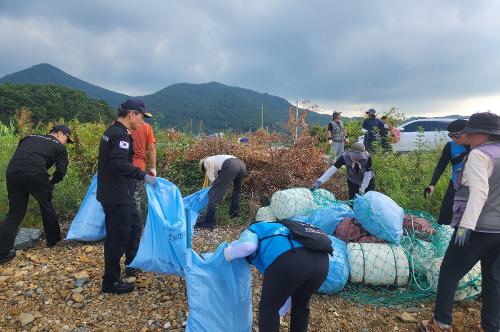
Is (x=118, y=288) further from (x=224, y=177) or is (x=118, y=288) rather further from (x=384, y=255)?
(x=384, y=255)

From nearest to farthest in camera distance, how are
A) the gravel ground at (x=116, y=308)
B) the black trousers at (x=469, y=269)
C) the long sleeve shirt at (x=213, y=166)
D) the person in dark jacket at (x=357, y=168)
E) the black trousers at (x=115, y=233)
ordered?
the black trousers at (x=469, y=269) < the gravel ground at (x=116, y=308) < the black trousers at (x=115, y=233) < the person in dark jacket at (x=357, y=168) < the long sleeve shirt at (x=213, y=166)

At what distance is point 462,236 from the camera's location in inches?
89.0

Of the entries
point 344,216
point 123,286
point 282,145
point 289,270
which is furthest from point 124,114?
point 282,145

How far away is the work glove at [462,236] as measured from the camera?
2246 mm

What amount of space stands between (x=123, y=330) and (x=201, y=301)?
0.73 metres

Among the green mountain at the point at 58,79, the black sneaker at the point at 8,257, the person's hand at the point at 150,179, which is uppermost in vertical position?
the green mountain at the point at 58,79

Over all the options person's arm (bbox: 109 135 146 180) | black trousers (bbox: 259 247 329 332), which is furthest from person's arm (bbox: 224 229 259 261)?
person's arm (bbox: 109 135 146 180)

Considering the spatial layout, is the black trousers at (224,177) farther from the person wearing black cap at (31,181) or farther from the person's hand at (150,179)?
the person wearing black cap at (31,181)

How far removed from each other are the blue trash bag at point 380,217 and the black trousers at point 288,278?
1497 mm

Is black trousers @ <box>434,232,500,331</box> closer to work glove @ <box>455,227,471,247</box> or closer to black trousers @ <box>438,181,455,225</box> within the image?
work glove @ <box>455,227,471,247</box>

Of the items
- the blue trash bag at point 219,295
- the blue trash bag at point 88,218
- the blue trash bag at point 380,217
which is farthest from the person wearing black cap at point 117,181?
the blue trash bag at point 380,217

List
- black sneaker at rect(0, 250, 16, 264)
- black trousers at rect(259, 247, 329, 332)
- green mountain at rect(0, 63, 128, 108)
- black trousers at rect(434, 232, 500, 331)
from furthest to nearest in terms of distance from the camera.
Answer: green mountain at rect(0, 63, 128, 108), black sneaker at rect(0, 250, 16, 264), black trousers at rect(434, 232, 500, 331), black trousers at rect(259, 247, 329, 332)

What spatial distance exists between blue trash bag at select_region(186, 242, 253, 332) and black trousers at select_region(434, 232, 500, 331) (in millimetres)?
1326

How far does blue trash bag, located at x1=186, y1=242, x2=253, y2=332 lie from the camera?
2355 millimetres
